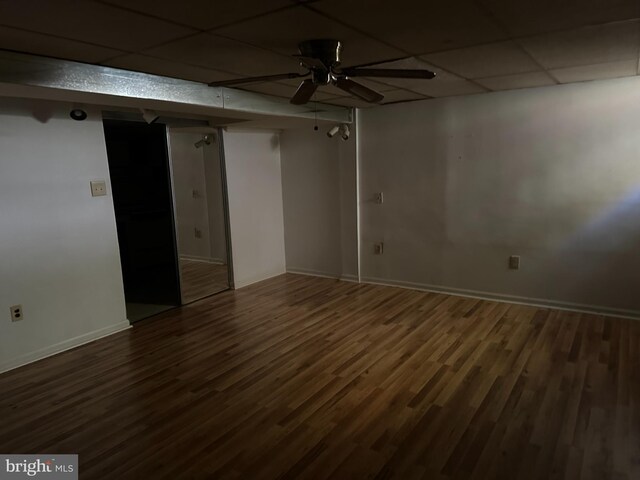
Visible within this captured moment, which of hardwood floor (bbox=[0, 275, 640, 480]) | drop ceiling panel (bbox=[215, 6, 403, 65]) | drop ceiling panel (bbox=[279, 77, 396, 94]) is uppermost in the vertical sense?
drop ceiling panel (bbox=[279, 77, 396, 94])

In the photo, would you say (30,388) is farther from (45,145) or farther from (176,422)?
(45,145)

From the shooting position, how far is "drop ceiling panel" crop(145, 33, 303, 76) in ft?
7.64

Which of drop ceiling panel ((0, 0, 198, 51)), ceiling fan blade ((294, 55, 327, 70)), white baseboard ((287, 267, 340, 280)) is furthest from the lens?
white baseboard ((287, 267, 340, 280))

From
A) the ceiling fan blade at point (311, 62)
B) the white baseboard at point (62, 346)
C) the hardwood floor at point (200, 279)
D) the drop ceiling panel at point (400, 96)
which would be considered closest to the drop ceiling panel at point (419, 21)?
the ceiling fan blade at point (311, 62)

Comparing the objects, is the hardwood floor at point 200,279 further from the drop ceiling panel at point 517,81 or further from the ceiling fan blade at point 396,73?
the drop ceiling panel at point 517,81

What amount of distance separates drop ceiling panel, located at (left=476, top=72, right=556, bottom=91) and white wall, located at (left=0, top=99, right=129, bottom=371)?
11.0 ft

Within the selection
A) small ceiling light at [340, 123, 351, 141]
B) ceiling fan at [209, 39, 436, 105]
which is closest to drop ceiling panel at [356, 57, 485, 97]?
ceiling fan at [209, 39, 436, 105]

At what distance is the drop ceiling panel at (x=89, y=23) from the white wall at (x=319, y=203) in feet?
10.5

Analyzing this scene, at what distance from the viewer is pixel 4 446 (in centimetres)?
235

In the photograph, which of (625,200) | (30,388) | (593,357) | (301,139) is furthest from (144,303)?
(625,200)

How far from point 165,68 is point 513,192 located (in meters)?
3.32

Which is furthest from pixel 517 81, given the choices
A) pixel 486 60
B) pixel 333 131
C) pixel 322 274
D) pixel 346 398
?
pixel 322 274

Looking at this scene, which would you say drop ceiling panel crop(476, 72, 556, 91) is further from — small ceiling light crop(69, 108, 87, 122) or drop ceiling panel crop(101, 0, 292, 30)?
small ceiling light crop(69, 108, 87, 122)

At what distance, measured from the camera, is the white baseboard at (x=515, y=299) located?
156 inches
